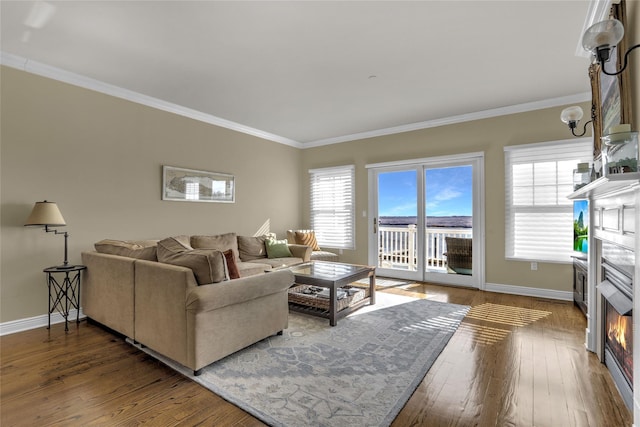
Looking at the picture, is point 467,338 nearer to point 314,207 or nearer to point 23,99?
point 314,207

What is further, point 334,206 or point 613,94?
point 334,206

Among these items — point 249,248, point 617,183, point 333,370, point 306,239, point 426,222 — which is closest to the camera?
point 617,183

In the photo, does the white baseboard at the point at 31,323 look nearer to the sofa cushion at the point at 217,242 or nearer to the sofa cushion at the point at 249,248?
the sofa cushion at the point at 217,242

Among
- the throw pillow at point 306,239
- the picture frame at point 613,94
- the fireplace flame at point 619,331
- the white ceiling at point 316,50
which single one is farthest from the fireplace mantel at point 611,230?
the throw pillow at point 306,239

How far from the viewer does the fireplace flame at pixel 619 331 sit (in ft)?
6.37

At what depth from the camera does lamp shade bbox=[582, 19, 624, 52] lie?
62.1 inches

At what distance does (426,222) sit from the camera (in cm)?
516

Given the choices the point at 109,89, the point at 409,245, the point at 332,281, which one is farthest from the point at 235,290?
the point at 409,245

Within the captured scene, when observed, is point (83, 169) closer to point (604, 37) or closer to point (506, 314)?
point (604, 37)

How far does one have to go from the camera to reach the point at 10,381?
7.00 feet

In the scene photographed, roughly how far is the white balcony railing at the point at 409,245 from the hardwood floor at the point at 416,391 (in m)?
2.12

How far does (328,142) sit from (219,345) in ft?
15.7

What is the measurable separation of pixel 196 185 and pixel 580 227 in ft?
17.2

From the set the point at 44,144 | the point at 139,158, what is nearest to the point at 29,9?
the point at 44,144
